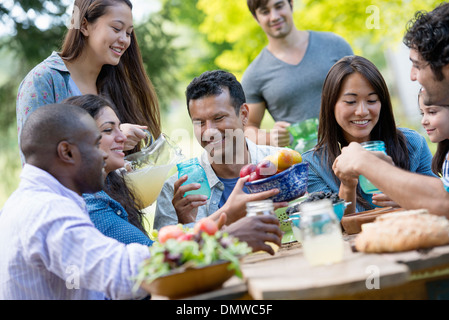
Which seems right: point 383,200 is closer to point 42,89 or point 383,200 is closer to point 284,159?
point 284,159

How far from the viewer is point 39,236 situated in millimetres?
2146

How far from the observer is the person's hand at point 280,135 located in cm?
481

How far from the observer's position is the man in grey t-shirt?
515 centimetres

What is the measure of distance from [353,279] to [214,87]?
2.39 metres

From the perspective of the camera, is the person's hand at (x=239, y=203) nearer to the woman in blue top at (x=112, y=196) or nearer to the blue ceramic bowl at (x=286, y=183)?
the blue ceramic bowl at (x=286, y=183)

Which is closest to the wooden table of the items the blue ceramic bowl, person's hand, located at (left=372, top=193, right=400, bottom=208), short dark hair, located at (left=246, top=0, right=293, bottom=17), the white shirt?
the white shirt

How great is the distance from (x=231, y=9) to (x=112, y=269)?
9.40 meters

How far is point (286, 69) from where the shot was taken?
5207 millimetres

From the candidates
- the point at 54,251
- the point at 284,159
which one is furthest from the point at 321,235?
the point at 54,251

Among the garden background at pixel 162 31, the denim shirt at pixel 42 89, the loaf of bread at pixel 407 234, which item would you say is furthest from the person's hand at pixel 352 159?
the garden background at pixel 162 31

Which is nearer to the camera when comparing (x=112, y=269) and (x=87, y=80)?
(x=112, y=269)

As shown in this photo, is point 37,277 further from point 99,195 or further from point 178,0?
point 178,0

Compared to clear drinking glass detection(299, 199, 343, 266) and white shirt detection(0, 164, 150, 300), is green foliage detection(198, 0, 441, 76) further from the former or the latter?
white shirt detection(0, 164, 150, 300)
